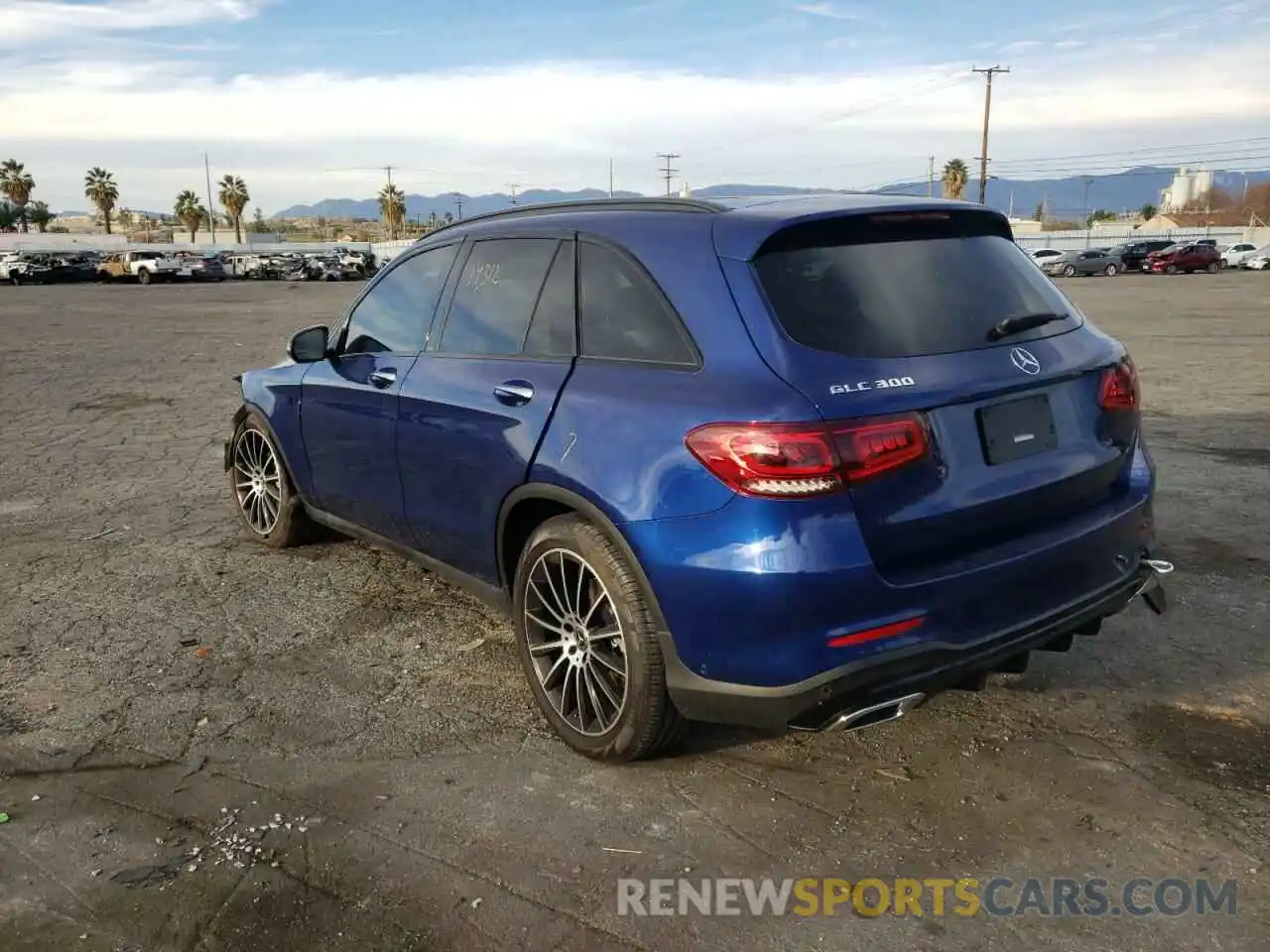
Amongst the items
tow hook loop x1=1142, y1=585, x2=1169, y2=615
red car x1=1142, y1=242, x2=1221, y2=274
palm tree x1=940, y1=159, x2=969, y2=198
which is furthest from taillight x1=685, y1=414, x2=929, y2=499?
palm tree x1=940, y1=159, x2=969, y2=198

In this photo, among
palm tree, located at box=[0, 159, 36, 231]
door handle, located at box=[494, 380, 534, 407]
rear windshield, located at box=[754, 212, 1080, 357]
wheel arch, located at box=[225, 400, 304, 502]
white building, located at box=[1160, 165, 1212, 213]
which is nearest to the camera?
rear windshield, located at box=[754, 212, 1080, 357]

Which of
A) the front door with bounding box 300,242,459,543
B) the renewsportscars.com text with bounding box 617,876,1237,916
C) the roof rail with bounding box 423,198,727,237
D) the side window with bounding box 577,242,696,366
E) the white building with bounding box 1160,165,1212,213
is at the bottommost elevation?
the renewsportscars.com text with bounding box 617,876,1237,916

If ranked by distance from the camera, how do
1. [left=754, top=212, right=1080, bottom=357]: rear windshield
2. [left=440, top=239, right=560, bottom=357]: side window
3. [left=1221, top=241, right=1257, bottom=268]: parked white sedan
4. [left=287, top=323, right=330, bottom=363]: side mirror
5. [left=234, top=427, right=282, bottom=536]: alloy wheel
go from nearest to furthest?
[left=754, top=212, right=1080, bottom=357]: rear windshield, [left=440, top=239, right=560, bottom=357]: side window, [left=287, top=323, right=330, bottom=363]: side mirror, [left=234, top=427, right=282, bottom=536]: alloy wheel, [left=1221, top=241, right=1257, bottom=268]: parked white sedan

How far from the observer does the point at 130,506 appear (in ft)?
21.6

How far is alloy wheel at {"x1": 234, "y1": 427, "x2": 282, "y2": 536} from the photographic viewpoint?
556cm

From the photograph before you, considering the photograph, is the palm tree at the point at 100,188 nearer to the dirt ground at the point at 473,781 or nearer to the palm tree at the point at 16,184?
the palm tree at the point at 16,184

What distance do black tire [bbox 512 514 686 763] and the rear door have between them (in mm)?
294

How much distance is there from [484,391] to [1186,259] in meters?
52.6

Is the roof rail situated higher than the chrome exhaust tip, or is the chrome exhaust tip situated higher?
the roof rail

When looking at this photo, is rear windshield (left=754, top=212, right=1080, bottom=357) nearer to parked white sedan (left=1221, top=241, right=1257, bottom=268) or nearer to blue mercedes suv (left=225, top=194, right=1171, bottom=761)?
blue mercedes suv (left=225, top=194, right=1171, bottom=761)

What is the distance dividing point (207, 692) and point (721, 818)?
209 centimetres

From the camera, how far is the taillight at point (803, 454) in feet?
8.79

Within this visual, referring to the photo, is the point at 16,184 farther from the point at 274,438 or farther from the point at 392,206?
the point at 274,438

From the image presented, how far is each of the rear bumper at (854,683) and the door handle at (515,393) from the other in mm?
1052
